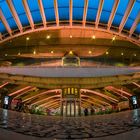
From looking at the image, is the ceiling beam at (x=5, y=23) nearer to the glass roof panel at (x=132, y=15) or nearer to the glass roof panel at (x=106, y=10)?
the glass roof panel at (x=106, y=10)

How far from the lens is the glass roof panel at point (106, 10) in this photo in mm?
25828

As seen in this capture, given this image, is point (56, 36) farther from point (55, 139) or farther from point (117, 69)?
point (55, 139)

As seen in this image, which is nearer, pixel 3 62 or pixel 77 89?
pixel 77 89

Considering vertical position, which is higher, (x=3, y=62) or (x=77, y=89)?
(x=3, y=62)

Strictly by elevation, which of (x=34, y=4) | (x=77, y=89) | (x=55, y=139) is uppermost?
(x=34, y=4)

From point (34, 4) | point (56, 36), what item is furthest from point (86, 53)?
point (34, 4)

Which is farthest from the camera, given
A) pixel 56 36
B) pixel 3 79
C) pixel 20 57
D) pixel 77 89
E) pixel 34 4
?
pixel 20 57

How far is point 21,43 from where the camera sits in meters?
40.3

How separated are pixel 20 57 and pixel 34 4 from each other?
1695 cm

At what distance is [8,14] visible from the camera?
2802 cm

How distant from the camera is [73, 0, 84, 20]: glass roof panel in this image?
1047 inches

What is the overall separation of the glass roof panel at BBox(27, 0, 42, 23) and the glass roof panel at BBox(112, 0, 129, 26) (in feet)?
28.6

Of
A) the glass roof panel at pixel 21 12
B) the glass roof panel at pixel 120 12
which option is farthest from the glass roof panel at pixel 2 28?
the glass roof panel at pixel 120 12

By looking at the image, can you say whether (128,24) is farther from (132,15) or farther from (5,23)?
(5,23)
